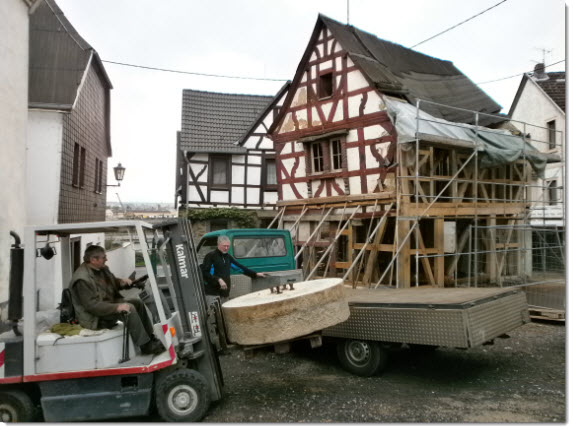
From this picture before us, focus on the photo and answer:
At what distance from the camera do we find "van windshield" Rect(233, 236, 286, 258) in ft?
28.4

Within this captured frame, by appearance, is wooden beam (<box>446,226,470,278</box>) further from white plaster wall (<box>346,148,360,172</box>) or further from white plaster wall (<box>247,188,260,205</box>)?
white plaster wall (<box>247,188,260,205</box>)

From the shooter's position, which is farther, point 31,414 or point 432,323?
point 432,323

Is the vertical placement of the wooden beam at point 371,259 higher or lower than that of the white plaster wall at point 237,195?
lower

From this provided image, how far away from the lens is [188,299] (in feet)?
15.5

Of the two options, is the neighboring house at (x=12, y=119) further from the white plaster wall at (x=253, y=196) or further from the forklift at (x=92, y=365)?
the white plaster wall at (x=253, y=196)

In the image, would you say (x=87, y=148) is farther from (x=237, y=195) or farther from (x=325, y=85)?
(x=237, y=195)

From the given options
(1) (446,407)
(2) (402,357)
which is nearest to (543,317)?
(2) (402,357)

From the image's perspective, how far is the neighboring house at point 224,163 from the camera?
19.0m

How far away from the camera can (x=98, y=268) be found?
4.59m

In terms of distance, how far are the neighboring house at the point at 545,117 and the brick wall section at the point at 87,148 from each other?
44.3 ft

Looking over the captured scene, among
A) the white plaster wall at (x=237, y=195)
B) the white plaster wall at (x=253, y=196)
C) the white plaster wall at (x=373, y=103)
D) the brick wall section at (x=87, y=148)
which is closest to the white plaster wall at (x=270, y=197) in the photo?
the white plaster wall at (x=253, y=196)

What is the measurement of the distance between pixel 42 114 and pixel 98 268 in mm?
6635

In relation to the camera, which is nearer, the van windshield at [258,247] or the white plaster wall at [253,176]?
the van windshield at [258,247]

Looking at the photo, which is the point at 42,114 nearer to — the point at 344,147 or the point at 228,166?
the point at 344,147
